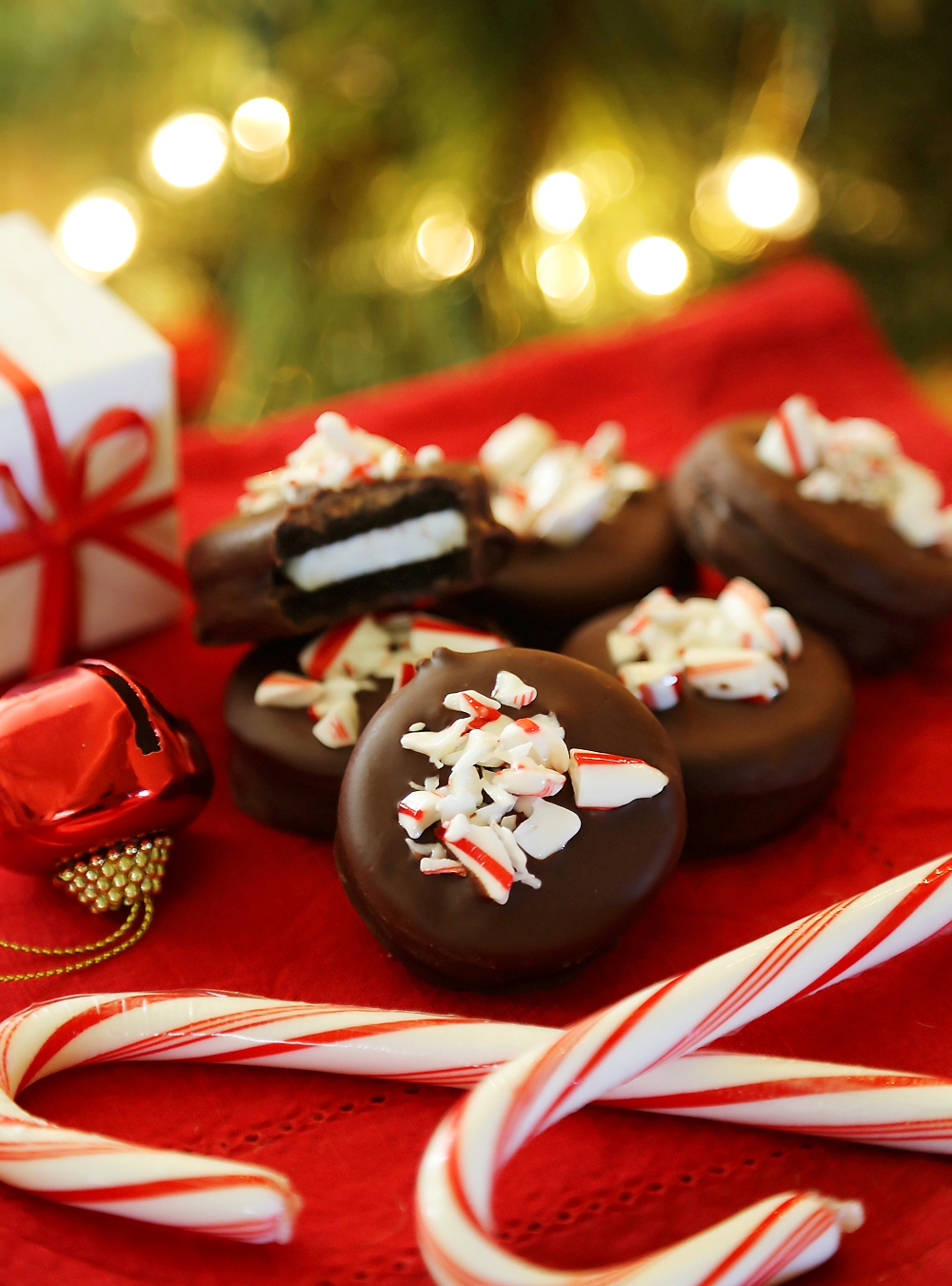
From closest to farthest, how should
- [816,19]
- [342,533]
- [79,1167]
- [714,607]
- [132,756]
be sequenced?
[79,1167]
[132,756]
[342,533]
[714,607]
[816,19]

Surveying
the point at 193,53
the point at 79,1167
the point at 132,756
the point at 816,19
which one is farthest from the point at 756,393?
the point at 79,1167

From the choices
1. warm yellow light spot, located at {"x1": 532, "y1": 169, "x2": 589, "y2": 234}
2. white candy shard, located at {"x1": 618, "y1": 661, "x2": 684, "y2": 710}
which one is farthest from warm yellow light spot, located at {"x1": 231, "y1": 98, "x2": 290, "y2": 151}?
white candy shard, located at {"x1": 618, "y1": 661, "x2": 684, "y2": 710}

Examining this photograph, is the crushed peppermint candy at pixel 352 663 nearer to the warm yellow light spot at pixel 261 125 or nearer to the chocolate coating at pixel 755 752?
the chocolate coating at pixel 755 752

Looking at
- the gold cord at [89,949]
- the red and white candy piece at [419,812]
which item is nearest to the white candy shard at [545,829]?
the red and white candy piece at [419,812]

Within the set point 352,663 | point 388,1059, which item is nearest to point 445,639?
point 352,663

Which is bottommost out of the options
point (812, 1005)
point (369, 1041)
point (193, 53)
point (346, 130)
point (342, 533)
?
point (812, 1005)

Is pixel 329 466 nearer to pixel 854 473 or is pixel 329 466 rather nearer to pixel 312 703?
pixel 312 703

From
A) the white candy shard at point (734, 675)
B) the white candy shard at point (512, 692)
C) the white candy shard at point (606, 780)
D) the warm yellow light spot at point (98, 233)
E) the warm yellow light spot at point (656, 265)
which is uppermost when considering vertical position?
the warm yellow light spot at point (98, 233)

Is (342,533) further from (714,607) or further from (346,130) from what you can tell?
(346,130)
